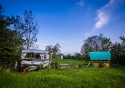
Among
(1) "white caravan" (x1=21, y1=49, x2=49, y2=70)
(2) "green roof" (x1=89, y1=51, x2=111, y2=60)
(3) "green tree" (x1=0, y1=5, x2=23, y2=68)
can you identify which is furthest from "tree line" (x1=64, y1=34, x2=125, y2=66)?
(3) "green tree" (x1=0, y1=5, x2=23, y2=68)

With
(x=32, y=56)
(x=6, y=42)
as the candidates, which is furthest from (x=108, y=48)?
(x=6, y=42)

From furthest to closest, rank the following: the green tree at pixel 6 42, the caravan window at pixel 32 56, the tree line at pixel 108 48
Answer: the tree line at pixel 108 48 < the caravan window at pixel 32 56 < the green tree at pixel 6 42

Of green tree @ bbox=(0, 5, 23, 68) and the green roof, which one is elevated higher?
green tree @ bbox=(0, 5, 23, 68)

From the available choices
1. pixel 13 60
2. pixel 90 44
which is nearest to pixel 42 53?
pixel 13 60

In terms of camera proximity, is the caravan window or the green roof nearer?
the caravan window

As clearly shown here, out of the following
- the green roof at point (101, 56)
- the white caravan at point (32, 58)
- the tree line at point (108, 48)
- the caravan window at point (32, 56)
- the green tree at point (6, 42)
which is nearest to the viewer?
the green tree at point (6, 42)

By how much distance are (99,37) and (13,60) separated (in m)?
48.3

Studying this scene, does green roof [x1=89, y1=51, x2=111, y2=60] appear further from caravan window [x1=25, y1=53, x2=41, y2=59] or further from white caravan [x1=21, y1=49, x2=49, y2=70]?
caravan window [x1=25, y1=53, x2=41, y2=59]

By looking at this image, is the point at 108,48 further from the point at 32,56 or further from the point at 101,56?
the point at 32,56

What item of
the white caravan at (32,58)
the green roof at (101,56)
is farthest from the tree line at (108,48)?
the white caravan at (32,58)

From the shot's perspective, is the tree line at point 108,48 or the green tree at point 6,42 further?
the tree line at point 108,48

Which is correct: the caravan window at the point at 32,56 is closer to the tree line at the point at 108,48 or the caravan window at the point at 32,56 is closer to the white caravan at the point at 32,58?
the white caravan at the point at 32,58

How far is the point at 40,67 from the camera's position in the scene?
15.1 meters

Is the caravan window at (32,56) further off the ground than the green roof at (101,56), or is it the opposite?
the caravan window at (32,56)
